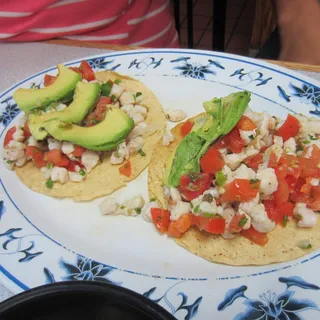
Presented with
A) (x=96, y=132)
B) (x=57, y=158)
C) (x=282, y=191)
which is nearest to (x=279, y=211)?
(x=282, y=191)

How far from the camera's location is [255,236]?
1340 millimetres

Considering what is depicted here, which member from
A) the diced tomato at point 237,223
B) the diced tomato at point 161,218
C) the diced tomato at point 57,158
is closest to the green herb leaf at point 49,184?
the diced tomato at point 57,158

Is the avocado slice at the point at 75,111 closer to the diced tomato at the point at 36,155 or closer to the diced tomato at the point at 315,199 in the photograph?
the diced tomato at the point at 36,155

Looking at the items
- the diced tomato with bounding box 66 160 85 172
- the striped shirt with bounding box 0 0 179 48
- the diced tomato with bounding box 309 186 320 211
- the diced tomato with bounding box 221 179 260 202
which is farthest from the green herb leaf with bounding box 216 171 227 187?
the striped shirt with bounding box 0 0 179 48

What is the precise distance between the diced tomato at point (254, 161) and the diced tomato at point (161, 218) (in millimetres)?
289

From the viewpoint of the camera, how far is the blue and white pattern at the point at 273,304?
1100 millimetres

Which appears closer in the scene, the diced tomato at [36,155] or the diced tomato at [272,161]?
the diced tomato at [272,161]

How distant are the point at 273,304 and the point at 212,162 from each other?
453mm

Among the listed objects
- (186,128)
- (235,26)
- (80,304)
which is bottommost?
(235,26)

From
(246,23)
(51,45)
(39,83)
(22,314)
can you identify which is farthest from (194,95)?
(246,23)

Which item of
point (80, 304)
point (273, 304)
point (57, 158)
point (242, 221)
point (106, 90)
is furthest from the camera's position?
point (106, 90)

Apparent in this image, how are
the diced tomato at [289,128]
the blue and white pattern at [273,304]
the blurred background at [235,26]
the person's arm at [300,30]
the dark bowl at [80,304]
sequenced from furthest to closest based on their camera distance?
the blurred background at [235,26]
the person's arm at [300,30]
the diced tomato at [289,128]
the blue and white pattern at [273,304]
the dark bowl at [80,304]

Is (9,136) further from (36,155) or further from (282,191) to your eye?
(282,191)

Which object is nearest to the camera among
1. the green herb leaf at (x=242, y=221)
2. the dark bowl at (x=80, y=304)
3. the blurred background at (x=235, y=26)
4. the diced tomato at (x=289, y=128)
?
the dark bowl at (x=80, y=304)
